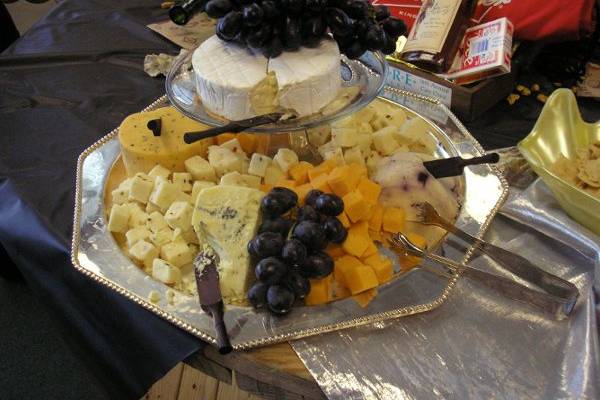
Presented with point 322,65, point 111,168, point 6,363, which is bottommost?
point 6,363

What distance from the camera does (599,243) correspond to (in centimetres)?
76

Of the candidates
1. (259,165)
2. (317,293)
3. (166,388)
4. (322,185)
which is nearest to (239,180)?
(259,165)

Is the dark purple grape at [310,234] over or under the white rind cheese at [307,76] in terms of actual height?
under

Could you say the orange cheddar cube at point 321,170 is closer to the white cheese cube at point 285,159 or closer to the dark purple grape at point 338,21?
the white cheese cube at point 285,159

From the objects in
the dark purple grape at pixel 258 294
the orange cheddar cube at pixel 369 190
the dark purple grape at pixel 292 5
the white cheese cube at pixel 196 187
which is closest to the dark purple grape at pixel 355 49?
the dark purple grape at pixel 292 5

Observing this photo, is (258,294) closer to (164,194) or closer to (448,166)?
(164,194)

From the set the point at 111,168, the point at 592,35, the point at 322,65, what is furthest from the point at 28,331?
the point at 592,35

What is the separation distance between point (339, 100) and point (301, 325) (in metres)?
0.40

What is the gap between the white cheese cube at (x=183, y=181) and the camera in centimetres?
86

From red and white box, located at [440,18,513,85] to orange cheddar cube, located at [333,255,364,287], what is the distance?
58 cm

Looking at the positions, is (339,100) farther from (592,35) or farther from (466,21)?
(592,35)

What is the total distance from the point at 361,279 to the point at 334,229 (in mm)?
80

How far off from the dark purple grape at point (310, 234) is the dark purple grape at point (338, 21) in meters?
0.34

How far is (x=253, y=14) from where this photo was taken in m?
0.75
